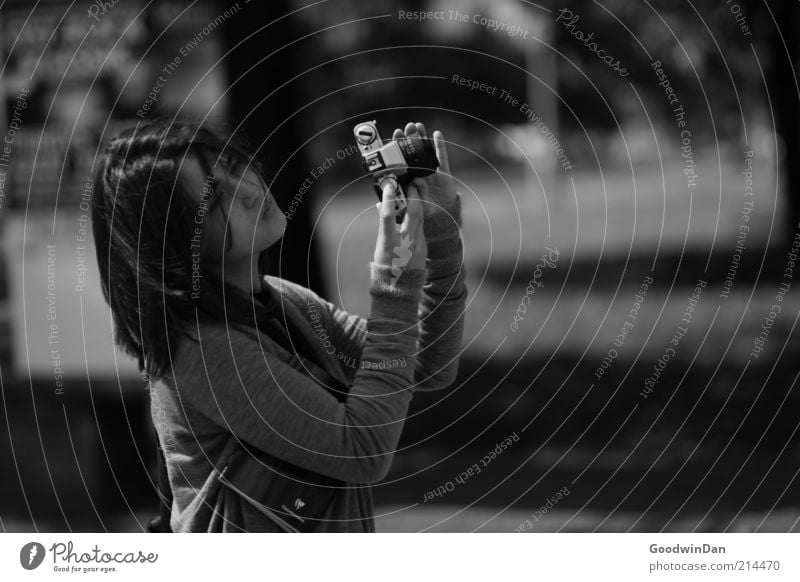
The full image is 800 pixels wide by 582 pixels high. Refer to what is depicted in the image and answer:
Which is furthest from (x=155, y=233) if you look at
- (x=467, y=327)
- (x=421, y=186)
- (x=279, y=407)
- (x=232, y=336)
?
(x=467, y=327)

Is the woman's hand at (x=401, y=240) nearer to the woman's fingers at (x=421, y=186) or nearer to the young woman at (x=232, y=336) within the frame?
the young woman at (x=232, y=336)

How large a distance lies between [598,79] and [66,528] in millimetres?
9780

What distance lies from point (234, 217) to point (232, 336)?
27 centimetres

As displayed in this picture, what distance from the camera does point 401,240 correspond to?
6.65ft

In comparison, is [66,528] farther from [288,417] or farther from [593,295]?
[593,295]

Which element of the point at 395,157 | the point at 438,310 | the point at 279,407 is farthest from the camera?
the point at 438,310

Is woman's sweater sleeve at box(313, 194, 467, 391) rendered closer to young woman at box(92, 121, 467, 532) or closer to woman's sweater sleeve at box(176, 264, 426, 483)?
young woman at box(92, 121, 467, 532)

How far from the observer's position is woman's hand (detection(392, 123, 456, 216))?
231 centimetres

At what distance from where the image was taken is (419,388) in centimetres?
239

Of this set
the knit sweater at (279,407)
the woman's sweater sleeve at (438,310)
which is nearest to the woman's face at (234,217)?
the knit sweater at (279,407)

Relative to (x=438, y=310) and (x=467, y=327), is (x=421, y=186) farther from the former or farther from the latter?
(x=467, y=327)

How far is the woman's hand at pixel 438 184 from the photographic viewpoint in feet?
7.57

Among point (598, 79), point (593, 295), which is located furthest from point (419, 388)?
point (598, 79)

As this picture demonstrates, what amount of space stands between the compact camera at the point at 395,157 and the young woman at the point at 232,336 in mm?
44
